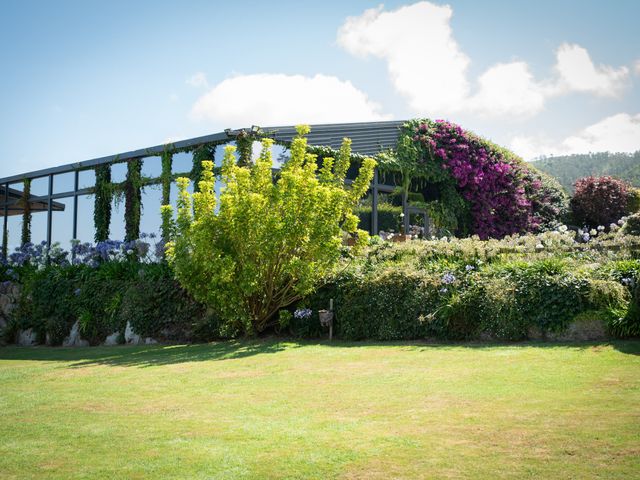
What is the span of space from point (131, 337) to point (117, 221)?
308 inches

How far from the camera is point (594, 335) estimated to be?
353 inches

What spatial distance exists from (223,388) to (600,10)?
1284cm

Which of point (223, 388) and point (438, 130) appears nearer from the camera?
point (223, 388)

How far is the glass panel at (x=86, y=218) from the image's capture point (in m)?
20.4

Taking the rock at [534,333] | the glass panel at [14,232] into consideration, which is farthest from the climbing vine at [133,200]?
the rock at [534,333]

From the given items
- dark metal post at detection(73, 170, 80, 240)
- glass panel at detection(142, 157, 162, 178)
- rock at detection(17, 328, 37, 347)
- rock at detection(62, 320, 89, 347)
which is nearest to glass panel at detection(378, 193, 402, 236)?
glass panel at detection(142, 157, 162, 178)

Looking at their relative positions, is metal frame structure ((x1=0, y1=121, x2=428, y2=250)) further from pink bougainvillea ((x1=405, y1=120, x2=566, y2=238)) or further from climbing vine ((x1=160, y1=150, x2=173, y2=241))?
pink bougainvillea ((x1=405, y1=120, x2=566, y2=238))

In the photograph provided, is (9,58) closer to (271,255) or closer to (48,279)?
(48,279)

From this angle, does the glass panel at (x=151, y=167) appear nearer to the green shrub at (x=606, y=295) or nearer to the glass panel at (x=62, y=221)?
the glass panel at (x=62, y=221)

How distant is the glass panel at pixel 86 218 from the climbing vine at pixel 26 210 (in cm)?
317

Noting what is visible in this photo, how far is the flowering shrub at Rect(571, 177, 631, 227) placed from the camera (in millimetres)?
23422

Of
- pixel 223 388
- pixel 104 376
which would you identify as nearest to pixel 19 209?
pixel 104 376

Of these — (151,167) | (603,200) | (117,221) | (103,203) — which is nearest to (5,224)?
(103,203)

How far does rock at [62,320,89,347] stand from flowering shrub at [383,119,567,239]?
11.0m
